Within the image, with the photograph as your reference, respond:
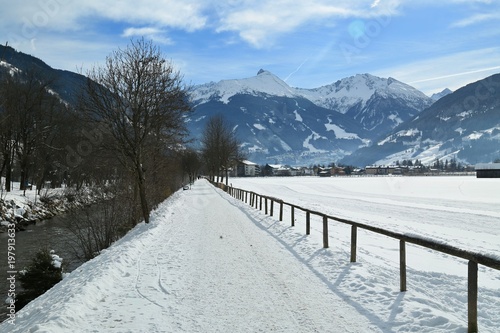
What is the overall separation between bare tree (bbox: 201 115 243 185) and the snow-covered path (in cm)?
4847

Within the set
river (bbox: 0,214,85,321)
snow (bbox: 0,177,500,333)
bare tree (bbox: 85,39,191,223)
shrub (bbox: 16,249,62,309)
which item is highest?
bare tree (bbox: 85,39,191,223)

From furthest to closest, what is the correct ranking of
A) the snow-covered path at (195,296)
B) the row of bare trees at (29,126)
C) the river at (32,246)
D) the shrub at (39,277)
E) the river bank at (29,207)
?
the row of bare trees at (29,126), the river bank at (29,207), the river at (32,246), the shrub at (39,277), the snow-covered path at (195,296)

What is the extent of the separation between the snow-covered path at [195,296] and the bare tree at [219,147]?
1908 inches

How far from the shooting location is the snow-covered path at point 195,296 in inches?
202

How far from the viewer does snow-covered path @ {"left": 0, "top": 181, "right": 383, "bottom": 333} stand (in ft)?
16.8

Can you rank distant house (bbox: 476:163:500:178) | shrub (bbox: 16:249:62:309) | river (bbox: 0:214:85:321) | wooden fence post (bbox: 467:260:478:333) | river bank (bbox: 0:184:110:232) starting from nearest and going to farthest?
1. wooden fence post (bbox: 467:260:478:333)
2. shrub (bbox: 16:249:62:309)
3. river (bbox: 0:214:85:321)
4. river bank (bbox: 0:184:110:232)
5. distant house (bbox: 476:163:500:178)

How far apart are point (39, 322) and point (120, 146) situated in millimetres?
12123

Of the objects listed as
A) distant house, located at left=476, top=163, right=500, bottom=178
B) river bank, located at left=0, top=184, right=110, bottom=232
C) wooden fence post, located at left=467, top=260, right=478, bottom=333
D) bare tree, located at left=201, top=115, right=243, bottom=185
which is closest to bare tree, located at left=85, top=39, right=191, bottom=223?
river bank, located at left=0, top=184, right=110, bottom=232

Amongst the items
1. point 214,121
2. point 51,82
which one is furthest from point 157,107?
point 214,121

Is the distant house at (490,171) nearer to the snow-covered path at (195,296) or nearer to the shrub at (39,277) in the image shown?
the snow-covered path at (195,296)

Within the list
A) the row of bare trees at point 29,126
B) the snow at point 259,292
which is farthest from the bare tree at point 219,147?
the snow at point 259,292

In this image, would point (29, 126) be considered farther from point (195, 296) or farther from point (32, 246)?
point (195, 296)

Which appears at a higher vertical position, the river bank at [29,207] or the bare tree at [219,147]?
the bare tree at [219,147]

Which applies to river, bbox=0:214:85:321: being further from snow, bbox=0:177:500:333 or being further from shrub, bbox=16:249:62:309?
snow, bbox=0:177:500:333
